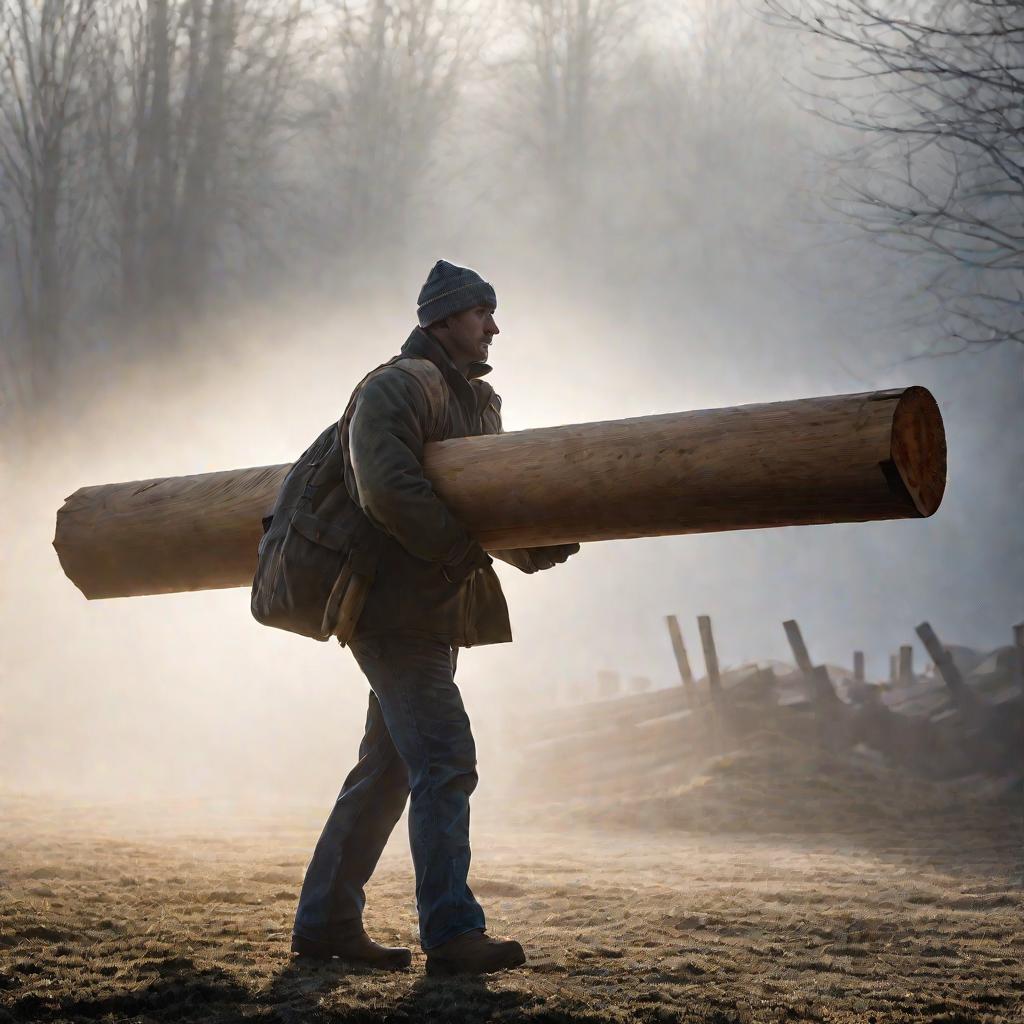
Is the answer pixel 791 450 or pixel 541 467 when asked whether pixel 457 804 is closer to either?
pixel 541 467

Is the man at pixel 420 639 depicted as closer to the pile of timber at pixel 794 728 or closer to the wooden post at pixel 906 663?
the pile of timber at pixel 794 728

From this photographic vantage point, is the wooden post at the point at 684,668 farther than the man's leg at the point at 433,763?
Yes

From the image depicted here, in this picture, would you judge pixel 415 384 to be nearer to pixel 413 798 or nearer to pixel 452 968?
pixel 413 798

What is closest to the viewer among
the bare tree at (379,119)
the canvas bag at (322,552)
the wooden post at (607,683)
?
the canvas bag at (322,552)

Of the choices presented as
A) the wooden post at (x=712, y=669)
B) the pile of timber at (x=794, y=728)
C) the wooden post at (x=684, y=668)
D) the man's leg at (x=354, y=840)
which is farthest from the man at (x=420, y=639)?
the wooden post at (x=684, y=668)

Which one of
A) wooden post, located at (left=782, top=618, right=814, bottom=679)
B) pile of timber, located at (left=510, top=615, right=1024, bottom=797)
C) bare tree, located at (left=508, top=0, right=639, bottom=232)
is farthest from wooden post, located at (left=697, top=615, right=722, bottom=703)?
bare tree, located at (left=508, top=0, right=639, bottom=232)

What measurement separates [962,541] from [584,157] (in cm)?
943

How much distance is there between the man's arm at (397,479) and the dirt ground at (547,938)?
0.95 meters

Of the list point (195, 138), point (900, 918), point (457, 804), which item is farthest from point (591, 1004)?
point (195, 138)

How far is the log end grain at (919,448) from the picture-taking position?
2410 millimetres

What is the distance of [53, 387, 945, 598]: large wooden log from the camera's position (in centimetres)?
244

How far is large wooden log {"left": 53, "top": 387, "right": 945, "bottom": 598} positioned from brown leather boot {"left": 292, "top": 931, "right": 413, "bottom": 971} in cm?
100

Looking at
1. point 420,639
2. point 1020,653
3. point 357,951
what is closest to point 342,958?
point 357,951

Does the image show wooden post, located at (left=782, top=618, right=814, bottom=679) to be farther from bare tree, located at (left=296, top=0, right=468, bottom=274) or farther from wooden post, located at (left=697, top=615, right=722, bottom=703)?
bare tree, located at (left=296, top=0, right=468, bottom=274)
